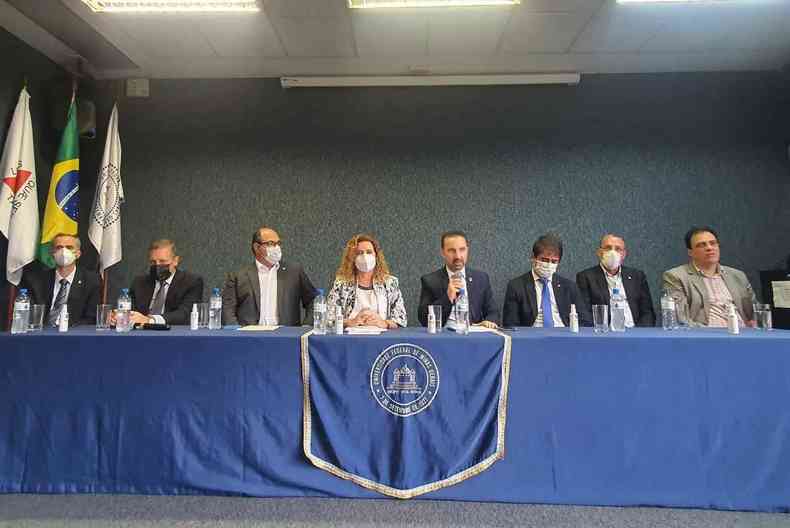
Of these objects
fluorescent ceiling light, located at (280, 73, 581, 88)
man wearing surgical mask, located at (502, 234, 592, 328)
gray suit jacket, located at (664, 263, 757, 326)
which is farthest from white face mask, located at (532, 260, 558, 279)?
fluorescent ceiling light, located at (280, 73, 581, 88)

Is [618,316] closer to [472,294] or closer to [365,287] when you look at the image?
[472,294]

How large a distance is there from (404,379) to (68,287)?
8.15 ft

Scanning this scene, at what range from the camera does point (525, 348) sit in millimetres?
1887

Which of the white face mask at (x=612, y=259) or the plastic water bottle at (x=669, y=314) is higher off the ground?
the white face mask at (x=612, y=259)

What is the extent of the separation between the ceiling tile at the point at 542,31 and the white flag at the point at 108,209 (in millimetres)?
3474

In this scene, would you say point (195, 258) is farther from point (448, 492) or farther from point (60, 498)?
point (448, 492)

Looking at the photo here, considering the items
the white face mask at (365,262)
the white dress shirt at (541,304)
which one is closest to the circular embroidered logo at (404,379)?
the white face mask at (365,262)

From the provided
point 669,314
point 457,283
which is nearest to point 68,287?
point 457,283

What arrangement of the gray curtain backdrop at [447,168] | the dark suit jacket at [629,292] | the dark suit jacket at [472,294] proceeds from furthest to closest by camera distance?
the gray curtain backdrop at [447,168]
the dark suit jacket at [629,292]
the dark suit jacket at [472,294]

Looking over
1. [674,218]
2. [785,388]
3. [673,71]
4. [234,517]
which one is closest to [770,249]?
[674,218]

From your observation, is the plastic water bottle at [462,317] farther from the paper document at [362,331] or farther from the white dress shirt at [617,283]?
the white dress shirt at [617,283]

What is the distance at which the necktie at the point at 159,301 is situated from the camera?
3.09 meters

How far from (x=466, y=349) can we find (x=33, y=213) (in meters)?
3.52

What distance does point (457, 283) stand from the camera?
2816 millimetres
